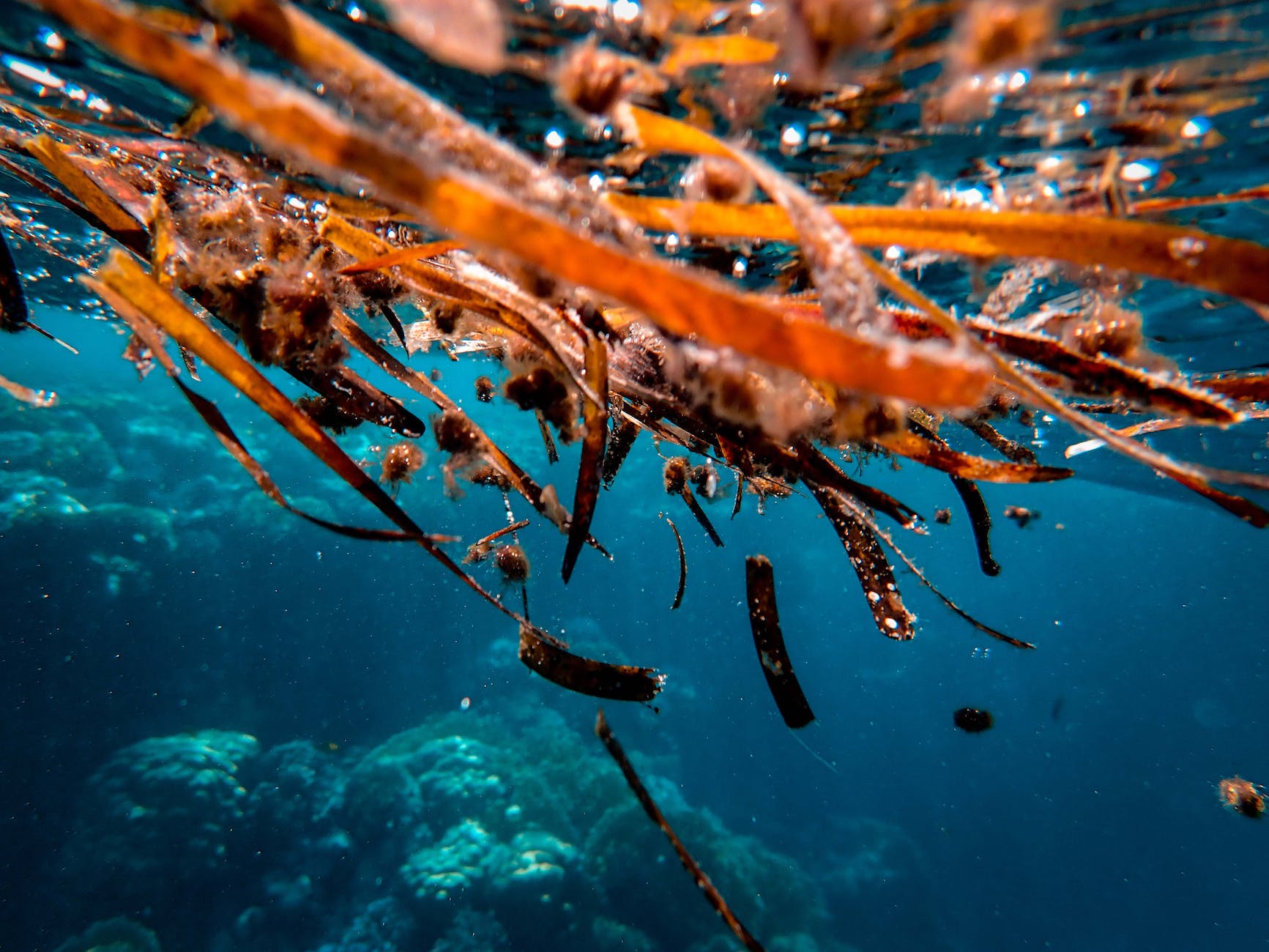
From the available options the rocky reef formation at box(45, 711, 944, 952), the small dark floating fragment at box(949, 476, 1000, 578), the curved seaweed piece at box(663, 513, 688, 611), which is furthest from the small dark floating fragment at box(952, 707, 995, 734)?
the rocky reef formation at box(45, 711, 944, 952)

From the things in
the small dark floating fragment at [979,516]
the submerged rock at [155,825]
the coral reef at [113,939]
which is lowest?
the coral reef at [113,939]

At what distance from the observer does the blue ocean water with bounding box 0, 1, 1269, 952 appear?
1192 centimetres

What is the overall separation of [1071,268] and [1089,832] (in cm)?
3928

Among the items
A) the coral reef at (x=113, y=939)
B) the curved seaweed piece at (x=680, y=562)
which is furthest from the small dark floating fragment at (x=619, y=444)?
the coral reef at (x=113, y=939)

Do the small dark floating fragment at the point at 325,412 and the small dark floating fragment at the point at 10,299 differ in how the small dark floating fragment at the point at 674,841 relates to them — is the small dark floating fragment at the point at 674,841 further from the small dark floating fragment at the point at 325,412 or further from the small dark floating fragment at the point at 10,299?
the small dark floating fragment at the point at 10,299

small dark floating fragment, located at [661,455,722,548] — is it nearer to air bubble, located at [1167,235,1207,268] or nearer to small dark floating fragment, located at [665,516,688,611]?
small dark floating fragment, located at [665,516,688,611]

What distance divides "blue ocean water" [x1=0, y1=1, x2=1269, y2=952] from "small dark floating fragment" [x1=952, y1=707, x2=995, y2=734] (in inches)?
183

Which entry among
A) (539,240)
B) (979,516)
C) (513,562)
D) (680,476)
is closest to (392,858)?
(513,562)

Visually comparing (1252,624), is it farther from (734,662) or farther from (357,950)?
(357,950)

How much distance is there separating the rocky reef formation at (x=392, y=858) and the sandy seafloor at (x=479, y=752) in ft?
0.21

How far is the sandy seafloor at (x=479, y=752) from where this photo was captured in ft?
39.7

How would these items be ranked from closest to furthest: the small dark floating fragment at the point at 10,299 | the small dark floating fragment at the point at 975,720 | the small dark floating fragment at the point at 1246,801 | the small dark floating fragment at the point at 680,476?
the small dark floating fragment at the point at 10,299 → the small dark floating fragment at the point at 680,476 → the small dark floating fragment at the point at 975,720 → the small dark floating fragment at the point at 1246,801

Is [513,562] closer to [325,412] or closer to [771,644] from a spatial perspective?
[325,412]

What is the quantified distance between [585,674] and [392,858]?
50.0 feet
